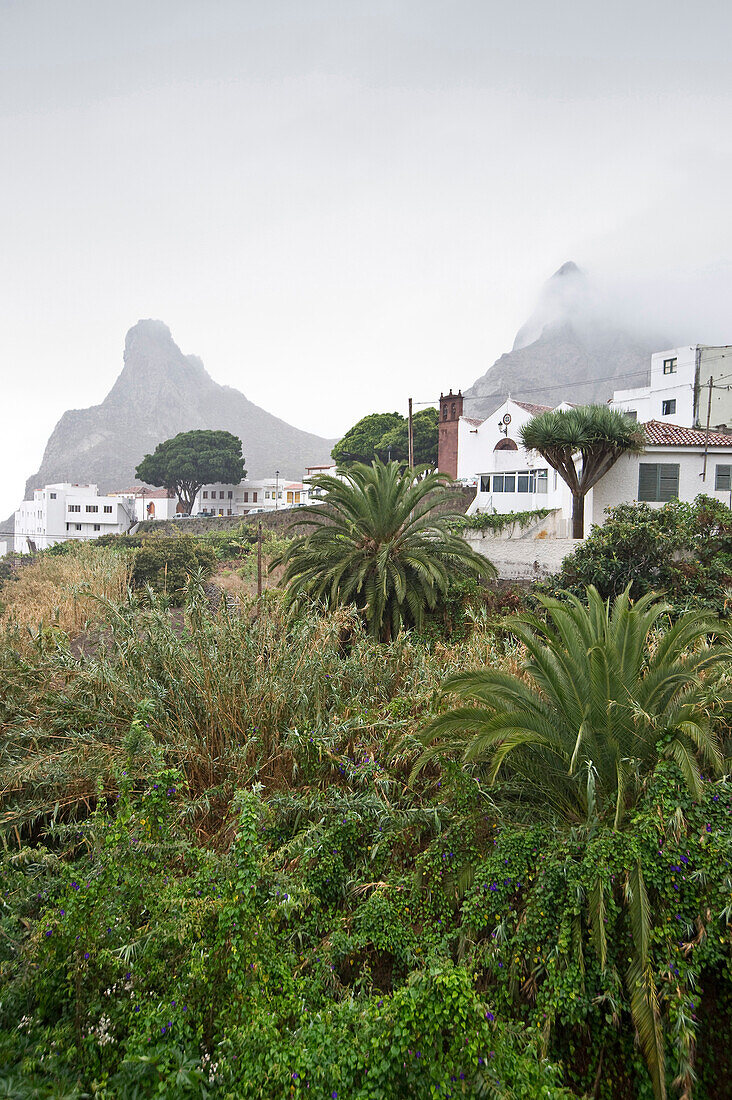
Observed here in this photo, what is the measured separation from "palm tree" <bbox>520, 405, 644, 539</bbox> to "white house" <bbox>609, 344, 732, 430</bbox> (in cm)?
1318

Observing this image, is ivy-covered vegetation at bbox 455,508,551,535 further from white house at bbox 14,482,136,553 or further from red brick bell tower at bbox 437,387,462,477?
white house at bbox 14,482,136,553

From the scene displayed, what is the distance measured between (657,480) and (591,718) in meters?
13.9

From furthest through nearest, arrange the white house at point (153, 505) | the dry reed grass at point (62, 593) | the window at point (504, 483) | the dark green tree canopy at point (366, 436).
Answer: the white house at point (153, 505), the dark green tree canopy at point (366, 436), the window at point (504, 483), the dry reed grass at point (62, 593)

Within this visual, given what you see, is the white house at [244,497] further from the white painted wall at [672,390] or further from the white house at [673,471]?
the white house at [673,471]

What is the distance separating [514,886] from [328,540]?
252 inches

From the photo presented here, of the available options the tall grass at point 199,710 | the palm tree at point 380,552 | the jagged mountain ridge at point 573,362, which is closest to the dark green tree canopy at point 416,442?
the palm tree at point 380,552

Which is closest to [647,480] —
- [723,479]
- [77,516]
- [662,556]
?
[723,479]

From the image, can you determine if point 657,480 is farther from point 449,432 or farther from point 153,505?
point 153,505

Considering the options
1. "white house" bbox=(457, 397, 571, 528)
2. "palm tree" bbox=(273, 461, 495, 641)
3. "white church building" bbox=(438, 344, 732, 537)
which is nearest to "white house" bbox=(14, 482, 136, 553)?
"white church building" bbox=(438, 344, 732, 537)

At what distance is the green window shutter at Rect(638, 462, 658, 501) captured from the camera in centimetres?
1554

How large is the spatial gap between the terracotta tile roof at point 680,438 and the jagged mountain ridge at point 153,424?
99.7 metres

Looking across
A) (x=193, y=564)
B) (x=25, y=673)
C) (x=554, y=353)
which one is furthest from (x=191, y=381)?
(x=25, y=673)

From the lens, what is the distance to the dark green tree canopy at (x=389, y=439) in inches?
1581

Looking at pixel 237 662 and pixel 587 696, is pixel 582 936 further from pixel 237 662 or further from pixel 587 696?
pixel 237 662
